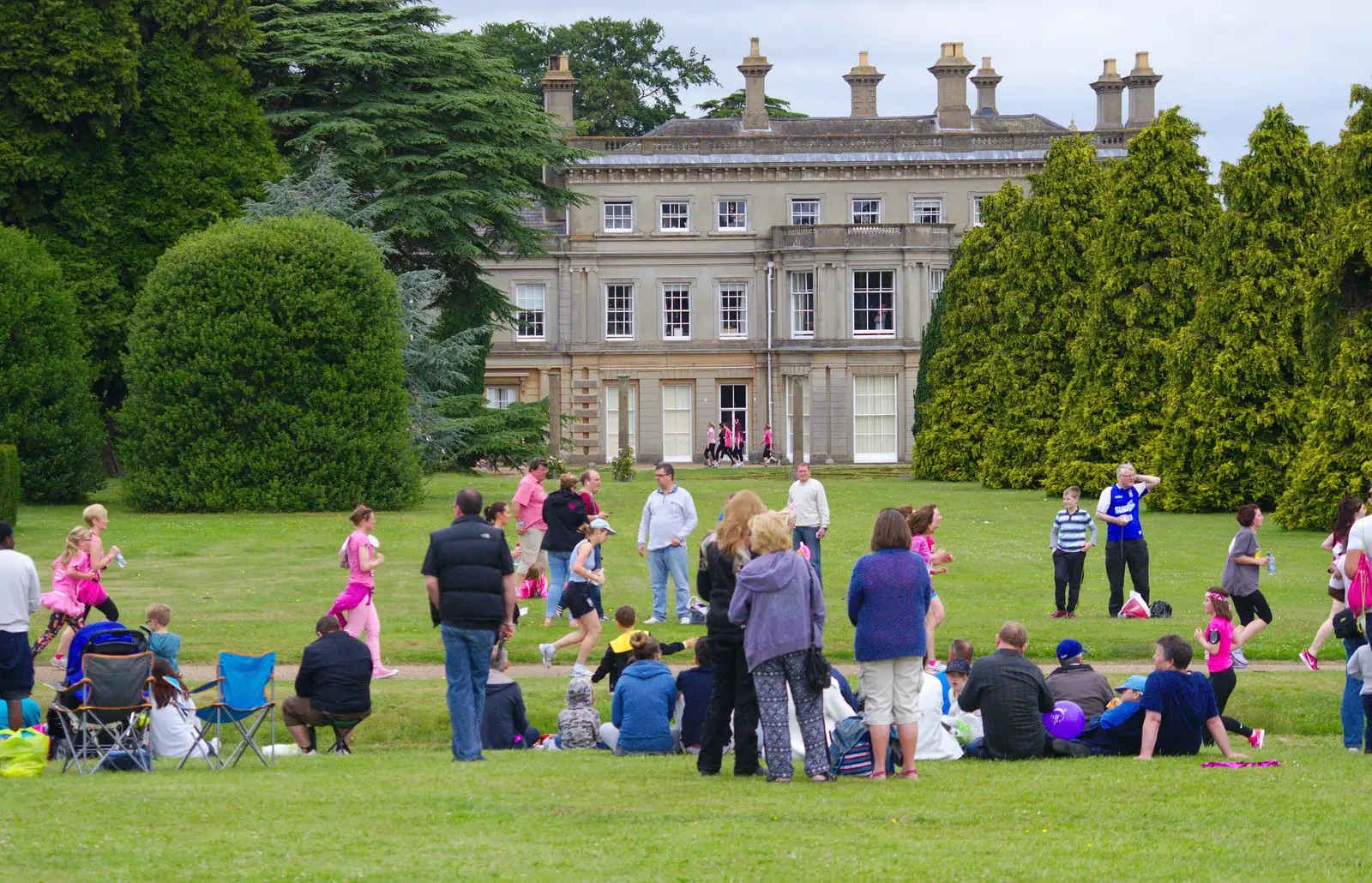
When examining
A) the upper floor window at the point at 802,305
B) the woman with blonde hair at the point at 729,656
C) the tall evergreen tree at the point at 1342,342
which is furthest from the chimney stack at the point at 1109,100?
the woman with blonde hair at the point at 729,656

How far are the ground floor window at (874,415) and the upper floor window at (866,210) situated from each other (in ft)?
21.4

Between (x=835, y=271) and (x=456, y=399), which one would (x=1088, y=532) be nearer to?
(x=456, y=399)

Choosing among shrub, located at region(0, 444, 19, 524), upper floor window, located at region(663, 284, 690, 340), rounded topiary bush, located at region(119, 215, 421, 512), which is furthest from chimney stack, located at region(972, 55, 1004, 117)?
shrub, located at region(0, 444, 19, 524)

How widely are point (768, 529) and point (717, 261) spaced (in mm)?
53333

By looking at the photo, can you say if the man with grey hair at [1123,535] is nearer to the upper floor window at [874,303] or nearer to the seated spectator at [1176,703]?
the seated spectator at [1176,703]

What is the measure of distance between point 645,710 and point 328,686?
7.94ft

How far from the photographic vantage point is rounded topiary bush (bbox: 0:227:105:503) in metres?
31.2

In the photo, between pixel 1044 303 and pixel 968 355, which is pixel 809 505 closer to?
pixel 1044 303

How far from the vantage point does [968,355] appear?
49031mm

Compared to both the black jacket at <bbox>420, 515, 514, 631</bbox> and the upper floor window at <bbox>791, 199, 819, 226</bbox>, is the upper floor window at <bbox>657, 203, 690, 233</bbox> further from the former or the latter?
the black jacket at <bbox>420, 515, 514, 631</bbox>

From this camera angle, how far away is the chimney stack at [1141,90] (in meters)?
65.7

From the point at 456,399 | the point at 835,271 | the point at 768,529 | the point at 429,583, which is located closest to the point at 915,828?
the point at 768,529

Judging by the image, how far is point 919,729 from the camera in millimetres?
11180

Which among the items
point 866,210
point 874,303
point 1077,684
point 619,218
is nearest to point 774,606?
point 1077,684
